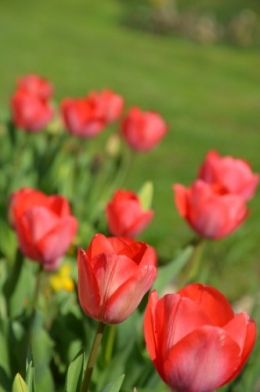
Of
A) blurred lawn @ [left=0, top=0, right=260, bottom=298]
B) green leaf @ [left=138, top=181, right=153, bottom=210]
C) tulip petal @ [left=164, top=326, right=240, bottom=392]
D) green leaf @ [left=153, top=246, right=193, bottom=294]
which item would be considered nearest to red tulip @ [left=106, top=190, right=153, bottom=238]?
green leaf @ [left=153, top=246, right=193, bottom=294]

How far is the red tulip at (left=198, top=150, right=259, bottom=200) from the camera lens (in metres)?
2.13

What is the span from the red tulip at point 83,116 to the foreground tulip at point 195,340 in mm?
2138

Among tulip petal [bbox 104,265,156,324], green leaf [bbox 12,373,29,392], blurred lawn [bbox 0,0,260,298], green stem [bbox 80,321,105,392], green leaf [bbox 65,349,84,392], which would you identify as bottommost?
blurred lawn [bbox 0,0,260,298]

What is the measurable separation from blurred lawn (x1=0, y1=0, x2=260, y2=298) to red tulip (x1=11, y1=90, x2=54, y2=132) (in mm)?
900

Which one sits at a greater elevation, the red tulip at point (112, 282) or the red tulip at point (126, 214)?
the red tulip at point (112, 282)

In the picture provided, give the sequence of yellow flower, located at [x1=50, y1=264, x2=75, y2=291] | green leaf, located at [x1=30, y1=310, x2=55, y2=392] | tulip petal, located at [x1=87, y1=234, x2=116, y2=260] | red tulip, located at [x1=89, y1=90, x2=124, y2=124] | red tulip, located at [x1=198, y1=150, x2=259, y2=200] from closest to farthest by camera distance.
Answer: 1. tulip petal, located at [x1=87, y1=234, x2=116, y2=260]
2. green leaf, located at [x1=30, y1=310, x2=55, y2=392]
3. red tulip, located at [x1=198, y1=150, x2=259, y2=200]
4. yellow flower, located at [x1=50, y1=264, x2=75, y2=291]
5. red tulip, located at [x1=89, y1=90, x2=124, y2=124]

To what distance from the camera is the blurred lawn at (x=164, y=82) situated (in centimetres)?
475

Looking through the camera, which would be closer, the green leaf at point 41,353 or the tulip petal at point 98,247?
the tulip petal at point 98,247

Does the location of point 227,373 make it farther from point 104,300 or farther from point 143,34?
point 143,34

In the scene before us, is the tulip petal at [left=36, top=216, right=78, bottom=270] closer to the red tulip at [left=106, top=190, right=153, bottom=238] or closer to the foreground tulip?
the red tulip at [left=106, top=190, right=153, bottom=238]

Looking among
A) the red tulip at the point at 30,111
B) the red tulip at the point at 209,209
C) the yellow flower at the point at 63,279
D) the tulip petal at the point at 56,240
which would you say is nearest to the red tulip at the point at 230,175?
the red tulip at the point at 209,209

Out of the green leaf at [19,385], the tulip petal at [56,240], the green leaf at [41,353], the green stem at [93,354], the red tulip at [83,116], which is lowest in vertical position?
the red tulip at [83,116]

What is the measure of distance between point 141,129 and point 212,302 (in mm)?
2114

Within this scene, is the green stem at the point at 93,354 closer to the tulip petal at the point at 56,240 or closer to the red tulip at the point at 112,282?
the red tulip at the point at 112,282
